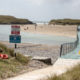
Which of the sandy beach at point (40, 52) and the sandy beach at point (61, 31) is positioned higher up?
the sandy beach at point (40, 52)

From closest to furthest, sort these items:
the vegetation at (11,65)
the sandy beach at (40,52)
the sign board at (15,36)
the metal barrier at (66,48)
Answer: the vegetation at (11,65) < the sign board at (15,36) < the metal barrier at (66,48) < the sandy beach at (40,52)

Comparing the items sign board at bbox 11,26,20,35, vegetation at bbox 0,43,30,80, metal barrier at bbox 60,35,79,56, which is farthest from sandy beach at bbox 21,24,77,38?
vegetation at bbox 0,43,30,80

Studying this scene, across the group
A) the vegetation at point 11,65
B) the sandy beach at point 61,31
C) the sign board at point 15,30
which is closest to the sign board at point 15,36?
the sign board at point 15,30

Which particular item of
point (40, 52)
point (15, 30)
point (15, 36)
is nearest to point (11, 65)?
point (15, 36)

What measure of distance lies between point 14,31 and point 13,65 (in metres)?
3.07

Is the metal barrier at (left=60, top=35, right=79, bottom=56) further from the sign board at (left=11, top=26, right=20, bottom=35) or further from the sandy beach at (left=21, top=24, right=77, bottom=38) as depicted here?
the sandy beach at (left=21, top=24, right=77, bottom=38)

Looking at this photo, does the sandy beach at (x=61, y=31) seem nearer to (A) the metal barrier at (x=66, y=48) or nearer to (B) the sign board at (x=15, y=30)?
(A) the metal barrier at (x=66, y=48)

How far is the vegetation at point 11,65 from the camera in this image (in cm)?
1212

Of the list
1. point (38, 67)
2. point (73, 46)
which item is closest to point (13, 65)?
point (38, 67)

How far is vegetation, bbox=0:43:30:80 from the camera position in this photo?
1212 centimetres

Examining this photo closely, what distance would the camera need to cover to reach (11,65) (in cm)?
1370

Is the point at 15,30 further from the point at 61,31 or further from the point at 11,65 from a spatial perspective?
the point at 61,31

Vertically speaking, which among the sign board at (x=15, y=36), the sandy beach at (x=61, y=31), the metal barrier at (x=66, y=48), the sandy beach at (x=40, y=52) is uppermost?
the sign board at (x=15, y=36)

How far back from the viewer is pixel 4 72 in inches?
479
